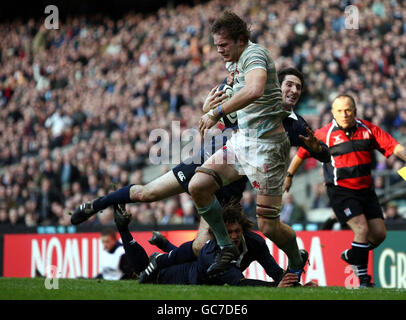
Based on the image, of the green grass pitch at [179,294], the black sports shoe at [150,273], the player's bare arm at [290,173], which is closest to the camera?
the green grass pitch at [179,294]

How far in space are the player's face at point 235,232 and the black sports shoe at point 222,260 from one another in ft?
1.97

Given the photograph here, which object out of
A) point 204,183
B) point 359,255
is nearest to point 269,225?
point 204,183

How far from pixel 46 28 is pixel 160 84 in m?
8.31

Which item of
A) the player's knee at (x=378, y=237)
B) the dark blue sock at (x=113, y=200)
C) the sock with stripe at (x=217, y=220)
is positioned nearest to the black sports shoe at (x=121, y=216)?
the dark blue sock at (x=113, y=200)

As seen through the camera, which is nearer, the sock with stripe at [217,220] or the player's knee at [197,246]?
the sock with stripe at [217,220]

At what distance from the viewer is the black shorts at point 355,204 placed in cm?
816

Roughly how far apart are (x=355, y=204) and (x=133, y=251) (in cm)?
254

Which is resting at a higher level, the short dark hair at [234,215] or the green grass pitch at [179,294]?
the short dark hair at [234,215]

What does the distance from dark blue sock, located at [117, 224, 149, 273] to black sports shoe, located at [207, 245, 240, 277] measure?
144 centimetres

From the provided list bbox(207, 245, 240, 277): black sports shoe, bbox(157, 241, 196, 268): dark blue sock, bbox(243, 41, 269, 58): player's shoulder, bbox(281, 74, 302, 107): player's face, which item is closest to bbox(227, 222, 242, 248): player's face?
bbox(157, 241, 196, 268): dark blue sock

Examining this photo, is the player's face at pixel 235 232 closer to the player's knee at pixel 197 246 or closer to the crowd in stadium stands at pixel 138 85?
the player's knee at pixel 197 246
